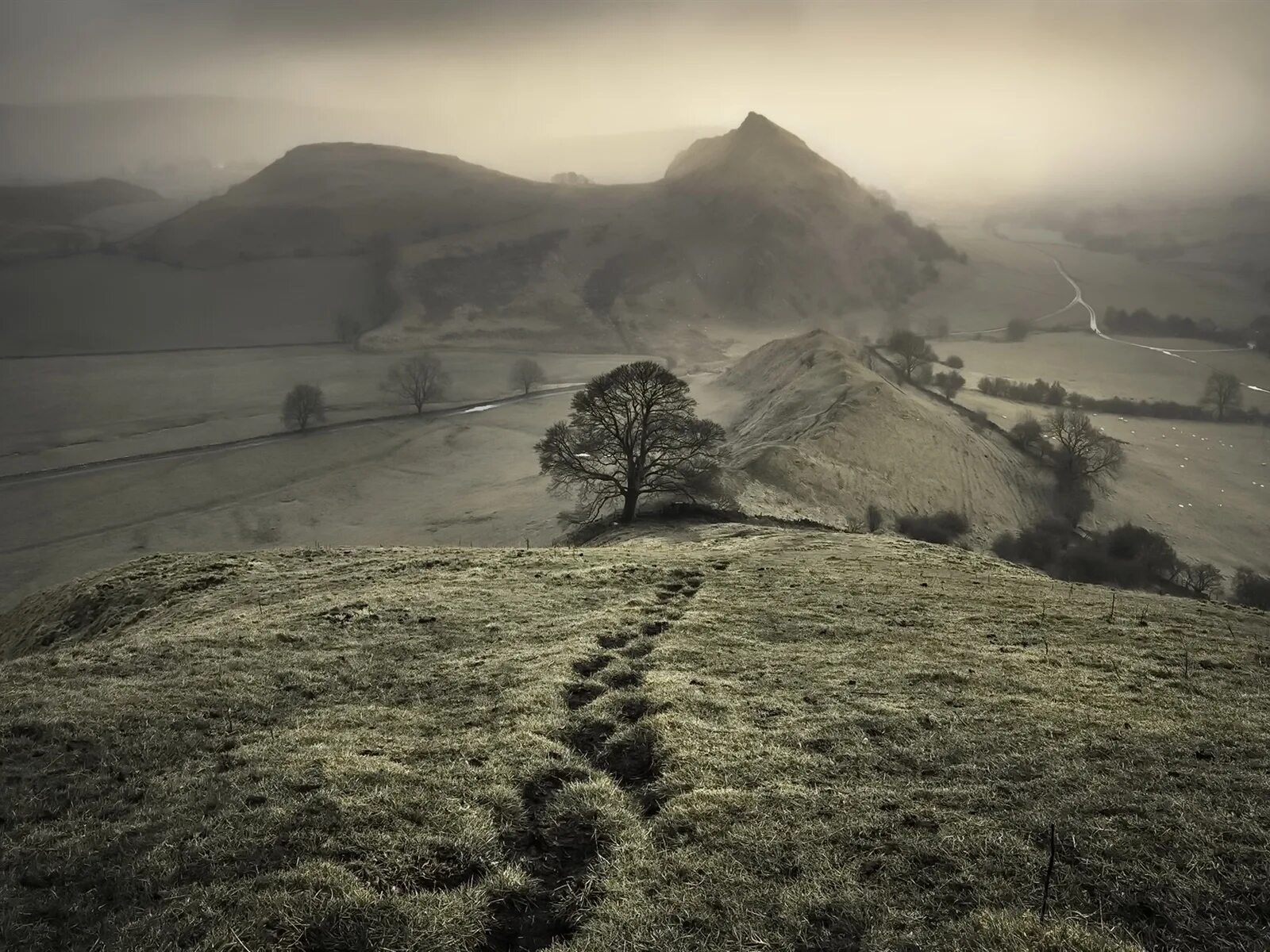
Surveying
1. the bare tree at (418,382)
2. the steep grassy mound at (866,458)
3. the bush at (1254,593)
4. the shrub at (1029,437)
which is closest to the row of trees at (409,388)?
the bare tree at (418,382)

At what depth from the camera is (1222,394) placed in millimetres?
112438

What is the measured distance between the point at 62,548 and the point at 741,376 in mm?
90353

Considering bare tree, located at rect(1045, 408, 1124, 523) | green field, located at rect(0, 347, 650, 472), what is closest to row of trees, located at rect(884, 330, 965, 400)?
bare tree, located at rect(1045, 408, 1124, 523)

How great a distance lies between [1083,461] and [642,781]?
82.0 metres

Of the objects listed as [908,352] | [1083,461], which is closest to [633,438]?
[1083,461]

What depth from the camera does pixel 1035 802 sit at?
10023 mm

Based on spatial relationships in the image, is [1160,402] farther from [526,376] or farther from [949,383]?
[526,376]

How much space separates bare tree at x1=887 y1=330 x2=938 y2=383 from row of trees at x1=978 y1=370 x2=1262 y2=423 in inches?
564

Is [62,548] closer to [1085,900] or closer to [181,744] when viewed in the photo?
[181,744]

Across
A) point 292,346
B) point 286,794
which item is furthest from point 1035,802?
point 292,346

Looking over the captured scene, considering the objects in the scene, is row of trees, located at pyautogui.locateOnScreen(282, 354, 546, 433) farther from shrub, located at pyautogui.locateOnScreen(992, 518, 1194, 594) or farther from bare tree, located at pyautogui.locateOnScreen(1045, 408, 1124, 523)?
shrub, located at pyautogui.locateOnScreen(992, 518, 1194, 594)

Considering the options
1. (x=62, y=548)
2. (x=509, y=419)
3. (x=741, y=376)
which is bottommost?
(x=62, y=548)

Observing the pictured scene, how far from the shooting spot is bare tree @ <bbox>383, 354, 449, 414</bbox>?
11381 centimetres

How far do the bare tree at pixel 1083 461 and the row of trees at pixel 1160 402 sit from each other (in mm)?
36876
